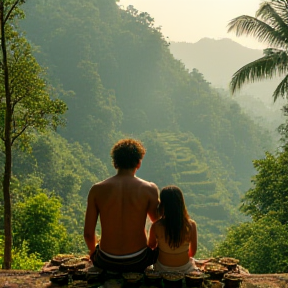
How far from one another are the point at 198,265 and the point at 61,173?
32.4 meters

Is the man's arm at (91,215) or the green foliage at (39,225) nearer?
the man's arm at (91,215)

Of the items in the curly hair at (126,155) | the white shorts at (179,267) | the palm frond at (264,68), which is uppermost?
the palm frond at (264,68)

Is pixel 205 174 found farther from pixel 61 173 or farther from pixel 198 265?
pixel 198 265

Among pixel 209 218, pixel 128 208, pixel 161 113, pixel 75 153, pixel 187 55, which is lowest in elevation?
pixel 209 218

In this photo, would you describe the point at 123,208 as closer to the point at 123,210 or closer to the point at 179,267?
the point at 123,210

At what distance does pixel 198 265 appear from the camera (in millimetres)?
4055

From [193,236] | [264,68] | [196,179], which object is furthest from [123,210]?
[196,179]

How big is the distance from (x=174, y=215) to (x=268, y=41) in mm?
9015

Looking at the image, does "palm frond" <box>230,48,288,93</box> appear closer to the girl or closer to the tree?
the tree

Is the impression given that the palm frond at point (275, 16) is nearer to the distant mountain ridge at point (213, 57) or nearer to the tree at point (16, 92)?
the tree at point (16, 92)

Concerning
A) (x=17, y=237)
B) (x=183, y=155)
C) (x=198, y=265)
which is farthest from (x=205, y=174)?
(x=198, y=265)

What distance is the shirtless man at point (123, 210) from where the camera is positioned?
352 cm

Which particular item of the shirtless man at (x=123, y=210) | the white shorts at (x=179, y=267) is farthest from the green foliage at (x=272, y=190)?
the shirtless man at (x=123, y=210)

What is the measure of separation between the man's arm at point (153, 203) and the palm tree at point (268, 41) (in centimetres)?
810
